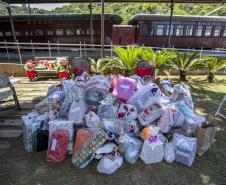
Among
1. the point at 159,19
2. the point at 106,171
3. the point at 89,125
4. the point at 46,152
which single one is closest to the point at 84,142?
the point at 89,125

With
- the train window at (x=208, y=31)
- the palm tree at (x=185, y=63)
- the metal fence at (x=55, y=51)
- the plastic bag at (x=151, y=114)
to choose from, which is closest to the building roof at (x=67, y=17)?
the metal fence at (x=55, y=51)

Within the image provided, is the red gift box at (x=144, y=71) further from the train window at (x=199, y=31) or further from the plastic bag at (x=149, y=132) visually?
the train window at (x=199, y=31)

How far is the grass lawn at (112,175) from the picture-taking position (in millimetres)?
2984

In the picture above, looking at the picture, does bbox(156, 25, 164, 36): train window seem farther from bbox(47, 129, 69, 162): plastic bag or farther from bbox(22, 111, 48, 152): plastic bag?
bbox(47, 129, 69, 162): plastic bag

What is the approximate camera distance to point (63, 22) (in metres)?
14.3

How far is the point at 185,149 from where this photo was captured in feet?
10.8

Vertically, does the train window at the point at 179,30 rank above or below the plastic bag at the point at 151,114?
above

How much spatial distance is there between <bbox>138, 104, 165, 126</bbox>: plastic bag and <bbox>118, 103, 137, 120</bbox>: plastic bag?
0.15 m

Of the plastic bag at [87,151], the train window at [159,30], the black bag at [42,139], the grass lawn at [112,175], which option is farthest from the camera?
the train window at [159,30]

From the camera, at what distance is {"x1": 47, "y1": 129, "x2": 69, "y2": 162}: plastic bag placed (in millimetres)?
3320

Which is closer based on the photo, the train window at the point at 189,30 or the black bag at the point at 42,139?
the black bag at the point at 42,139

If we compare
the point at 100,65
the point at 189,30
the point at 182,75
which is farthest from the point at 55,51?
the point at 182,75

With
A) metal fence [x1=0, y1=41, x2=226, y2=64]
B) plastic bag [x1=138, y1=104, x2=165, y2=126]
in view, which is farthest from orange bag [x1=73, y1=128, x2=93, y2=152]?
metal fence [x1=0, y1=41, x2=226, y2=64]

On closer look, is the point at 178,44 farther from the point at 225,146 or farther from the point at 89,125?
the point at 89,125
